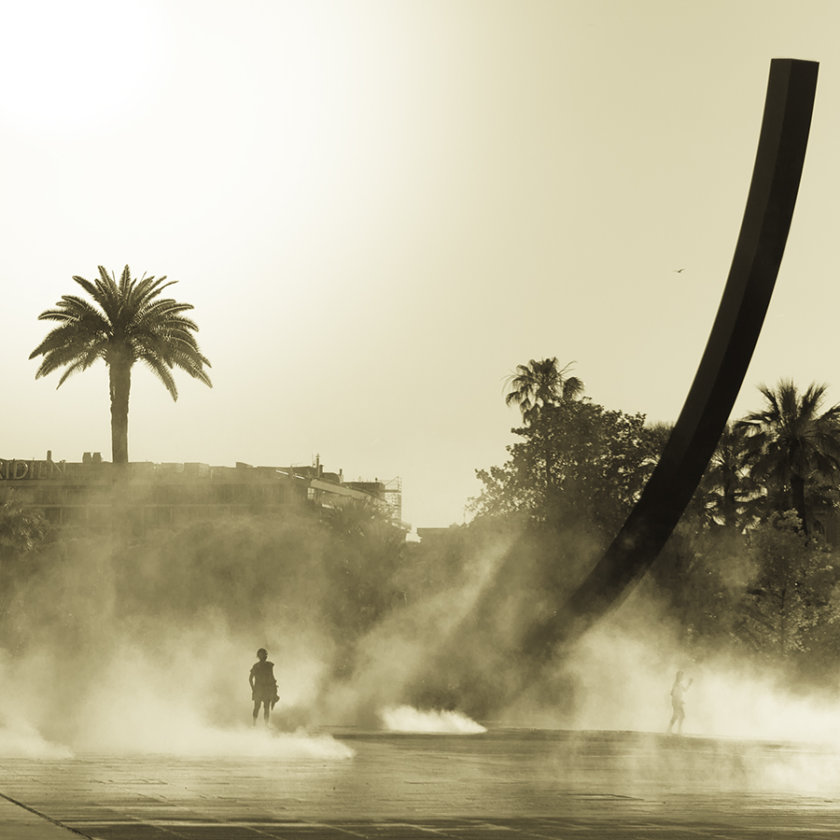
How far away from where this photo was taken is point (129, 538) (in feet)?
156

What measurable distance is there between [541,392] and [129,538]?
21.5m

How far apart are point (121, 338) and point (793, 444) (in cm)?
2270

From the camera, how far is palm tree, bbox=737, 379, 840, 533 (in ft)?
166

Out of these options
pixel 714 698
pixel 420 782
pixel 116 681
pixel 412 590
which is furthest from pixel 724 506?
pixel 420 782

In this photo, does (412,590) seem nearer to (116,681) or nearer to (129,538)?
(116,681)

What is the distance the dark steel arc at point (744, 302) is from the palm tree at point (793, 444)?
36938mm

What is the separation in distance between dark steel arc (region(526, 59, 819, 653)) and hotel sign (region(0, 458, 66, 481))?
89.3 m

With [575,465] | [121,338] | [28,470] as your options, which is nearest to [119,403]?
[121,338]

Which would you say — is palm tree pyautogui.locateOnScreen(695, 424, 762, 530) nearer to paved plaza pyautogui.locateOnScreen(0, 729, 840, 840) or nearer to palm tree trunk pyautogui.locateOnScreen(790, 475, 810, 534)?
palm tree trunk pyautogui.locateOnScreen(790, 475, 810, 534)

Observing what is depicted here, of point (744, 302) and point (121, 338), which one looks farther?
point (121, 338)

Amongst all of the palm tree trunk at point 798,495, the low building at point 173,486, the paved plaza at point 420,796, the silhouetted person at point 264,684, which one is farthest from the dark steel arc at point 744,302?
the low building at point 173,486

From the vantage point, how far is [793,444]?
166 ft

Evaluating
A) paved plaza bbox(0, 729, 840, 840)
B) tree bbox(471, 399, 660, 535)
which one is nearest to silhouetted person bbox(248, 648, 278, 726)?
paved plaza bbox(0, 729, 840, 840)

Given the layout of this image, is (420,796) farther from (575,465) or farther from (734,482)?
(734,482)
